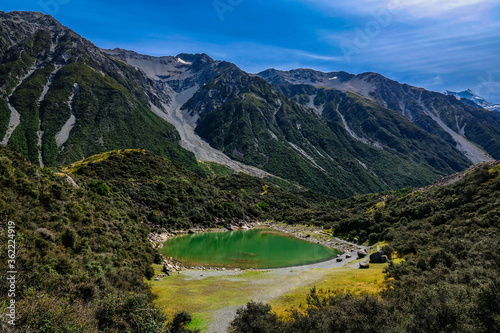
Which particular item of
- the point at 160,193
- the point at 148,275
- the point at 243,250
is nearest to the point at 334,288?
the point at 148,275

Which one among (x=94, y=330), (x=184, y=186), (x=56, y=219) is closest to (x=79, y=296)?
(x=94, y=330)

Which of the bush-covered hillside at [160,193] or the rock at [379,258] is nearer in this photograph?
the rock at [379,258]

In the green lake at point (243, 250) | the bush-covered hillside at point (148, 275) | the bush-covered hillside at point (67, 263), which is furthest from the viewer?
the green lake at point (243, 250)

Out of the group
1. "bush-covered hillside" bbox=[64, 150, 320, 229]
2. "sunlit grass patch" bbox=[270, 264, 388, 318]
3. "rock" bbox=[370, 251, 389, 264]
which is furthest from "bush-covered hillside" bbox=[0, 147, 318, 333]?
"rock" bbox=[370, 251, 389, 264]

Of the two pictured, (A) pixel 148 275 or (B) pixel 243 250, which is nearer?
(A) pixel 148 275

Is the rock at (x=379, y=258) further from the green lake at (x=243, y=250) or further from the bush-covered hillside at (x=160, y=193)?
the bush-covered hillside at (x=160, y=193)

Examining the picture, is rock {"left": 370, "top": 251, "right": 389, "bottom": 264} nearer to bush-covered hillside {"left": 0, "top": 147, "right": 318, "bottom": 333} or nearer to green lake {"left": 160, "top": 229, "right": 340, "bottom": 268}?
green lake {"left": 160, "top": 229, "right": 340, "bottom": 268}

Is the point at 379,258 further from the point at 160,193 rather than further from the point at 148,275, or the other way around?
the point at 160,193

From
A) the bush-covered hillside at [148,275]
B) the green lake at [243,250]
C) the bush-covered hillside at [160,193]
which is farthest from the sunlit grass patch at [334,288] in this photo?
the bush-covered hillside at [160,193]

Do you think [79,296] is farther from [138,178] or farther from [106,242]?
[138,178]

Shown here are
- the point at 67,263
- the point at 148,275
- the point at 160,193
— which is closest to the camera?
the point at 67,263
